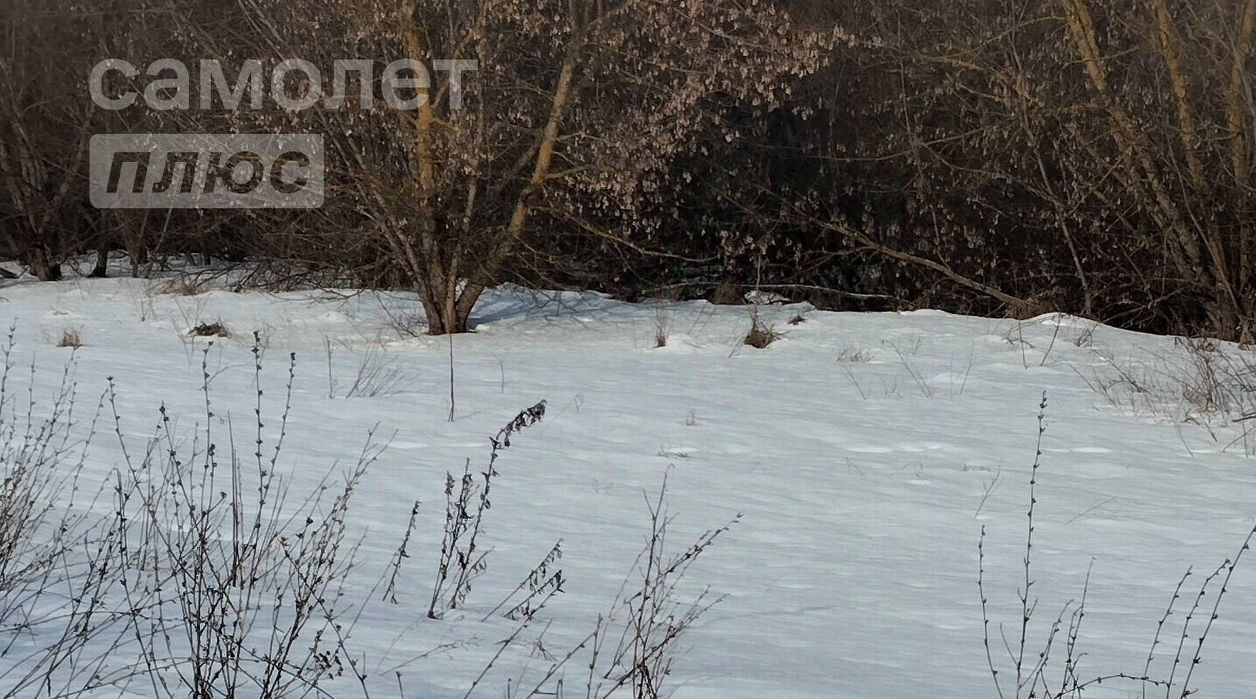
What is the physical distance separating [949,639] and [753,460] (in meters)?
2.96

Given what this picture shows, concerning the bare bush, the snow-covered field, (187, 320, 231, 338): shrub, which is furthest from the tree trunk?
the bare bush

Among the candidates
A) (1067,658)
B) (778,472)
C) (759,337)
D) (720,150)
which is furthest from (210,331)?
(1067,658)

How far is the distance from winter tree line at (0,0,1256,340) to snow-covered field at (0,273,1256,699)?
1.26 meters

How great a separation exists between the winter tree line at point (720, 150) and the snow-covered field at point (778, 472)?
126cm

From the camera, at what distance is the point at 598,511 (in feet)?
18.3

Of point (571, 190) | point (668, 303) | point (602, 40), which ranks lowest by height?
point (668, 303)

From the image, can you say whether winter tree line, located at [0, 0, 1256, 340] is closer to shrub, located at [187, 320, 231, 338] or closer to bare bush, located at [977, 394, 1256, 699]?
shrub, located at [187, 320, 231, 338]

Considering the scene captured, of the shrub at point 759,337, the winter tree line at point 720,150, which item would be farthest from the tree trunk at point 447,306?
the shrub at point 759,337

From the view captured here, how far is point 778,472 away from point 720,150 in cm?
908

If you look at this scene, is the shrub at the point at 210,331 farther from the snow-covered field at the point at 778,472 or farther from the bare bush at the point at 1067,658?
the bare bush at the point at 1067,658

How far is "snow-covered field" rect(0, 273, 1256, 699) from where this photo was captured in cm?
369

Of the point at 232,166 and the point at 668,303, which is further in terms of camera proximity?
the point at 668,303

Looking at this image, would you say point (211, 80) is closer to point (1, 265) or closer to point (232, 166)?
point (232, 166)

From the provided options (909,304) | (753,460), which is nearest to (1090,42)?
(909,304)
